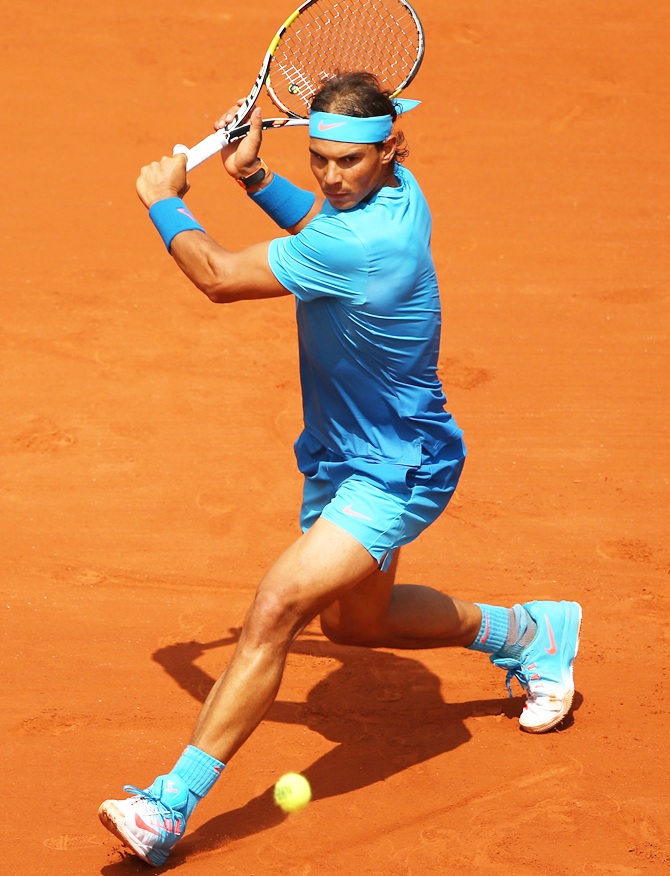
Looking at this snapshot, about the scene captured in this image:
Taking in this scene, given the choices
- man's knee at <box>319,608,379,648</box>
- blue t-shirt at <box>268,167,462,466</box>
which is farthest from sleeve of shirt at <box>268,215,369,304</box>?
man's knee at <box>319,608,379,648</box>

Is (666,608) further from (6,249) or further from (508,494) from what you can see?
(6,249)

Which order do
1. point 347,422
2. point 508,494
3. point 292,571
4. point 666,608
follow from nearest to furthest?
point 292,571, point 347,422, point 666,608, point 508,494

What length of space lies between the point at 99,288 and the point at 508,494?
3.02 metres

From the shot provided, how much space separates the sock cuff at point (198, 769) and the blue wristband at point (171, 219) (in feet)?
5.05

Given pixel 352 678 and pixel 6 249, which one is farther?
pixel 6 249

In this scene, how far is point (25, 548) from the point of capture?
5.37 metres

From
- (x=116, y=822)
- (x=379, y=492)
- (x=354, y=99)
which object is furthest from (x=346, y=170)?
(x=116, y=822)

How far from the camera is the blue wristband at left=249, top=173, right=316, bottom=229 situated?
420 cm

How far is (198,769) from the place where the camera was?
3496mm

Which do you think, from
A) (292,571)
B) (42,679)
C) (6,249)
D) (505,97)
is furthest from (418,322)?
(505,97)

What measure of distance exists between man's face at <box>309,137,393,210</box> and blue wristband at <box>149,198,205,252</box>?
430mm

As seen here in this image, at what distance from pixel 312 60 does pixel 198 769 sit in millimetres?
3255

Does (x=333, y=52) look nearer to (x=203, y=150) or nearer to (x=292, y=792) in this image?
(x=203, y=150)

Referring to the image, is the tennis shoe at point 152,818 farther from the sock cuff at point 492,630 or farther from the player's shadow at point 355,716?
the sock cuff at point 492,630
